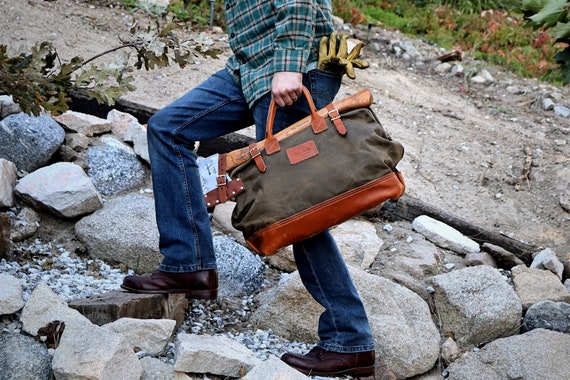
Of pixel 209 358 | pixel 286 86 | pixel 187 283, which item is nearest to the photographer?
pixel 286 86

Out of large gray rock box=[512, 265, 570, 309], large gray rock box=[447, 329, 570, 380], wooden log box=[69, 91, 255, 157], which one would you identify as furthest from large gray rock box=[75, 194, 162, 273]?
large gray rock box=[512, 265, 570, 309]

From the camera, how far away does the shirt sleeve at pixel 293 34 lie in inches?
127

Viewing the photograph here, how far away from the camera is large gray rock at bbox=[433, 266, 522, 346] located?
473 cm

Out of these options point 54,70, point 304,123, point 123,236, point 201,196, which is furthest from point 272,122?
point 123,236

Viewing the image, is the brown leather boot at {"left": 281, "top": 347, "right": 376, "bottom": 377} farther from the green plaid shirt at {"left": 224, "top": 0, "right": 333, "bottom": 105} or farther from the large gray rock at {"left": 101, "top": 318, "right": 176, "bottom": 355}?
the green plaid shirt at {"left": 224, "top": 0, "right": 333, "bottom": 105}

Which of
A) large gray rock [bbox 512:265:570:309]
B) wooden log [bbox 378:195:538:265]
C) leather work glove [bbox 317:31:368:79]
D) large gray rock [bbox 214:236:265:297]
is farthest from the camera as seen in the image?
wooden log [bbox 378:195:538:265]

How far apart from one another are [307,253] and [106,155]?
2326 millimetres

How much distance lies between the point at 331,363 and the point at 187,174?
1.04 m

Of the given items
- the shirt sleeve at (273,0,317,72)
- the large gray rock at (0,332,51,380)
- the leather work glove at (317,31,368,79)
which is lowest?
the large gray rock at (0,332,51,380)

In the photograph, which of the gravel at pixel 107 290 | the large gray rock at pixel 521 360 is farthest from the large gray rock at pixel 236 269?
the large gray rock at pixel 521 360

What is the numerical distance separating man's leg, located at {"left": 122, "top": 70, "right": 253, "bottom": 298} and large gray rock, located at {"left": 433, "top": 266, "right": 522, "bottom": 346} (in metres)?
1.66

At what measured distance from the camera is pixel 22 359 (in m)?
3.32

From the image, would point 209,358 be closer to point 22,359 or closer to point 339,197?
point 22,359

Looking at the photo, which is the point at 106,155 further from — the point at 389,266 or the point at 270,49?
the point at 270,49
